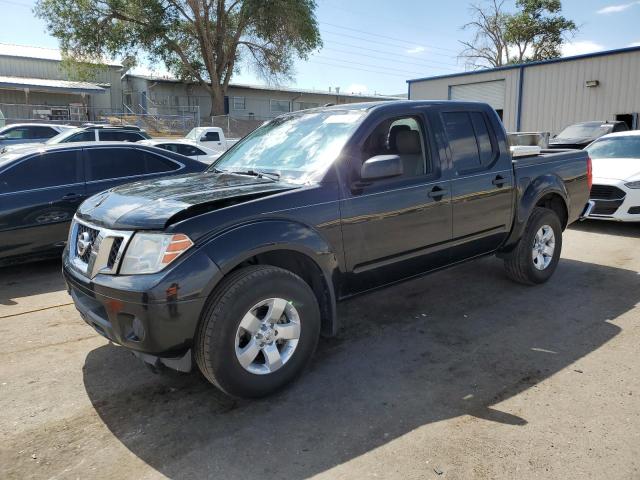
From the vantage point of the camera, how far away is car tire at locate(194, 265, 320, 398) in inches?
116

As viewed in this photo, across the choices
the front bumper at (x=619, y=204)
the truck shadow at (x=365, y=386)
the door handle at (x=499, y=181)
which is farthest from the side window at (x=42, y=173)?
the front bumper at (x=619, y=204)

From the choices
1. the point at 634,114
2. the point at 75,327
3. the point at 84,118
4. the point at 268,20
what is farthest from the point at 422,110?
the point at 84,118

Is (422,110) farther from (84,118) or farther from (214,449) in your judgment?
(84,118)

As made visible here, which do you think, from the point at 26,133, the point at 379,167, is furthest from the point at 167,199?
the point at 26,133

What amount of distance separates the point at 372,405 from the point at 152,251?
1.63m

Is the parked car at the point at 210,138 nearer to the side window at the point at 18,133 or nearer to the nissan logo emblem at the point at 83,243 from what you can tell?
the side window at the point at 18,133

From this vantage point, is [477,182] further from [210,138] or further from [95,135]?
[210,138]

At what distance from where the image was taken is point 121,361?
381cm

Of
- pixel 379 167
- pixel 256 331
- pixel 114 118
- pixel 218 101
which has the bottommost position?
pixel 256 331

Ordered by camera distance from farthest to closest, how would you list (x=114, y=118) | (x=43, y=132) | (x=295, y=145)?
(x=114, y=118) → (x=43, y=132) → (x=295, y=145)

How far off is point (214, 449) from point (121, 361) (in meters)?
1.39

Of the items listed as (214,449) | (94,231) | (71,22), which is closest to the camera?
(214,449)

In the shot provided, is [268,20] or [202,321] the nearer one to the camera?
[202,321]

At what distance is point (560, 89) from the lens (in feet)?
73.0
